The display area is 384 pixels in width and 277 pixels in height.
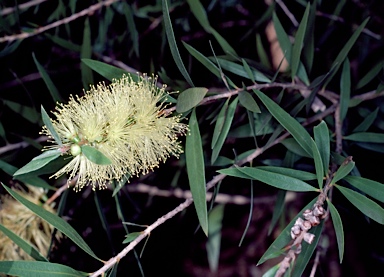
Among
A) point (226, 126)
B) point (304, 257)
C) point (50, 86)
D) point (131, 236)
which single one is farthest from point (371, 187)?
point (50, 86)

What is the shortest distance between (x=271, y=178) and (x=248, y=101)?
0.15 m

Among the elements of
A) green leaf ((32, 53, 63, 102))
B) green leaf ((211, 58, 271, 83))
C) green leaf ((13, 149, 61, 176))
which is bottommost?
green leaf ((13, 149, 61, 176))

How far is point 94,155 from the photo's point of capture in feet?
2.03

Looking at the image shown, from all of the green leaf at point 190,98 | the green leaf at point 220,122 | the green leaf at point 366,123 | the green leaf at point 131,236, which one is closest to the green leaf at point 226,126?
the green leaf at point 220,122

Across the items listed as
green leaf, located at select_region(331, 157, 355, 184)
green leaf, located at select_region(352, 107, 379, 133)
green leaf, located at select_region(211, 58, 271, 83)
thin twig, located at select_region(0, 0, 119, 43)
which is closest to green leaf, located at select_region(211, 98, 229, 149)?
green leaf, located at select_region(211, 58, 271, 83)

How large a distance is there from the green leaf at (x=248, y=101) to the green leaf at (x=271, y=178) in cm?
12

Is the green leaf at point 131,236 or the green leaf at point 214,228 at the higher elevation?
the green leaf at point 131,236

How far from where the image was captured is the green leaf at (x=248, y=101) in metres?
0.78

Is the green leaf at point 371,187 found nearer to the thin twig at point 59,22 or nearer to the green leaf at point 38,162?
the green leaf at point 38,162

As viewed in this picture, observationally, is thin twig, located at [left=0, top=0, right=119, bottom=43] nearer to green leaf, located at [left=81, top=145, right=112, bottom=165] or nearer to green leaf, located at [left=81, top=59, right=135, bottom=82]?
green leaf, located at [left=81, top=59, right=135, bottom=82]

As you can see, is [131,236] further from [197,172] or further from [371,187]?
[371,187]

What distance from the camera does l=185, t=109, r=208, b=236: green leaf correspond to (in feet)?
2.49

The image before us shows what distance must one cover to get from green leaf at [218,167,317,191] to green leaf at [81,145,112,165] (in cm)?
21

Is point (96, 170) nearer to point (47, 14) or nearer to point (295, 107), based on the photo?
point (295, 107)
